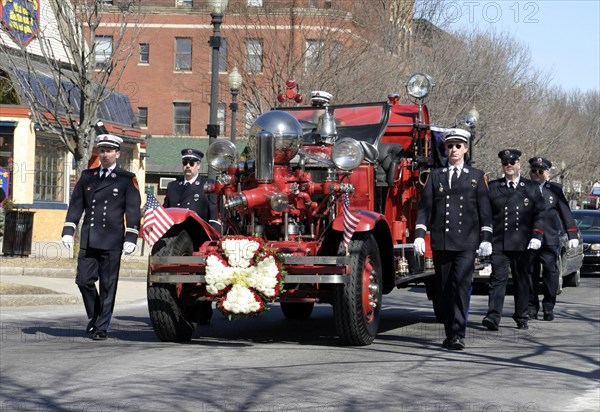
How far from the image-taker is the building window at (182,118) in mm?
62000

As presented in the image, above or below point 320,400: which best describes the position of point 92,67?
above

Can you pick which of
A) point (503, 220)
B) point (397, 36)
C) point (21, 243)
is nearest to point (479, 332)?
point (503, 220)

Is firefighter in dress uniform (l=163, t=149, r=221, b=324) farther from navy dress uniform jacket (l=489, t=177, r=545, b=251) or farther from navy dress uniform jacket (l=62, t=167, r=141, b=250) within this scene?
navy dress uniform jacket (l=489, t=177, r=545, b=251)

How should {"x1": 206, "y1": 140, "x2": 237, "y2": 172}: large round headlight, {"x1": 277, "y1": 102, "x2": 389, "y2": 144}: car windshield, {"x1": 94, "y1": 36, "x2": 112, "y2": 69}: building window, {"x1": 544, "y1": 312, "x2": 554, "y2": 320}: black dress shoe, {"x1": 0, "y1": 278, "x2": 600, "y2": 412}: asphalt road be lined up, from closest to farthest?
{"x1": 0, "y1": 278, "x2": 600, "y2": 412}: asphalt road, {"x1": 206, "y1": 140, "x2": 237, "y2": 172}: large round headlight, {"x1": 277, "y1": 102, "x2": 389, "y2": 144}: car windshield, {"x1": 544, "y1": 312, "x2": 554, "y2": 320}: black dress shoe, {"x1": 94, "y1": 36, "x2": 112, "y2": 69}: building window

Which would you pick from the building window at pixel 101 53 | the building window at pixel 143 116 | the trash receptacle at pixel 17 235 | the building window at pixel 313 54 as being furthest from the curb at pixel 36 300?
the building window at pixel 143 116

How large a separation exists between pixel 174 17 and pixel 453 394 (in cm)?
5324

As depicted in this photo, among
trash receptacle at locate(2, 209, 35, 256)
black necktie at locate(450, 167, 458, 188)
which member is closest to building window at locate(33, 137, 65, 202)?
trash receptacle at locate(2, 209, 35, 256)

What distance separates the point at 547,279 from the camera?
15445mm

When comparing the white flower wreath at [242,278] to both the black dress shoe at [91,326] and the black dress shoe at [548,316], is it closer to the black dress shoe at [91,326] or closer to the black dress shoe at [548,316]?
the black dress shoe at [91,326]

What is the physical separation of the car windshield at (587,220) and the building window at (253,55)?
11.5m

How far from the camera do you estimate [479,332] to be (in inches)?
527

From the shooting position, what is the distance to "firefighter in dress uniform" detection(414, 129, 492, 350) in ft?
37.4

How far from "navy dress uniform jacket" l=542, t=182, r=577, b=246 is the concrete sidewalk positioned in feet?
20.0

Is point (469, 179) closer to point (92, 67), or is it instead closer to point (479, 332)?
point (479, 332)
